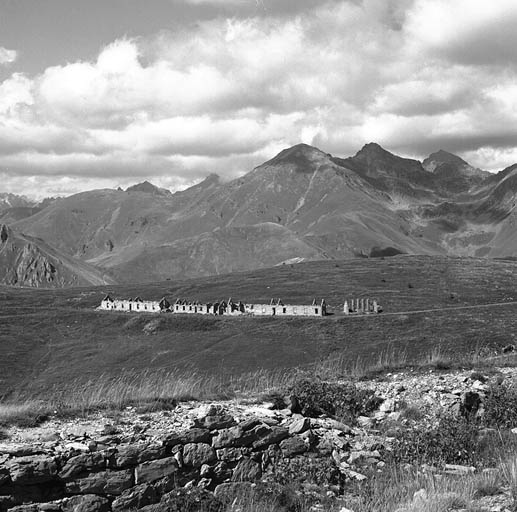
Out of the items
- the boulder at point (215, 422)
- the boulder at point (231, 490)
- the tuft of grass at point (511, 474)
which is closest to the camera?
the tuft of grass at point (511, 474)

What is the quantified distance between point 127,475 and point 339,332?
89919 mm

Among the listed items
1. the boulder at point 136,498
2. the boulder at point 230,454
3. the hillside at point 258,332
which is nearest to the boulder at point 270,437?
the boulder at point 230,454

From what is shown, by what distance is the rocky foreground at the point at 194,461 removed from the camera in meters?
13.4

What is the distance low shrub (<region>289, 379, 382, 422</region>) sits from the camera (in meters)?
18.8

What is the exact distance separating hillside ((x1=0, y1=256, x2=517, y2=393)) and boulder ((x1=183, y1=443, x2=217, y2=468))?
5601 centimetres

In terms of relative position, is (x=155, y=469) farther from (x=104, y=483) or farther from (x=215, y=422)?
(x=215, y=422)

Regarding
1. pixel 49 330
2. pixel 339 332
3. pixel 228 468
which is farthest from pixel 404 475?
pixel 49 330

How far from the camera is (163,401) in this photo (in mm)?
18547

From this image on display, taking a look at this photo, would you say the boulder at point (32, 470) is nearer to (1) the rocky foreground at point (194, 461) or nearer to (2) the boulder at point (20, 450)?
(1) the rocky foreground at point (194, 461)

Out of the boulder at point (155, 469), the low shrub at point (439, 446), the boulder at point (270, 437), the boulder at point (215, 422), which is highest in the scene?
the boulder at point (215, 422)

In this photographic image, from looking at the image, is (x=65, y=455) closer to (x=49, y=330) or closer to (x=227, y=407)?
(x=227, y=407)

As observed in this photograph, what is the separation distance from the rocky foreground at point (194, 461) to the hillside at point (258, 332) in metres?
54.0

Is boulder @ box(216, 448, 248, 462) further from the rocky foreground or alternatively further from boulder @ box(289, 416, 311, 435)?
boulder @ box(289, 416, 311, 435)

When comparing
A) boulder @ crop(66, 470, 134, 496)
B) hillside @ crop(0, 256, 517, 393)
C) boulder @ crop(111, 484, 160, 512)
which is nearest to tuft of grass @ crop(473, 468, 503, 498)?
boulder @ crop(111, 484, 160, 512)
